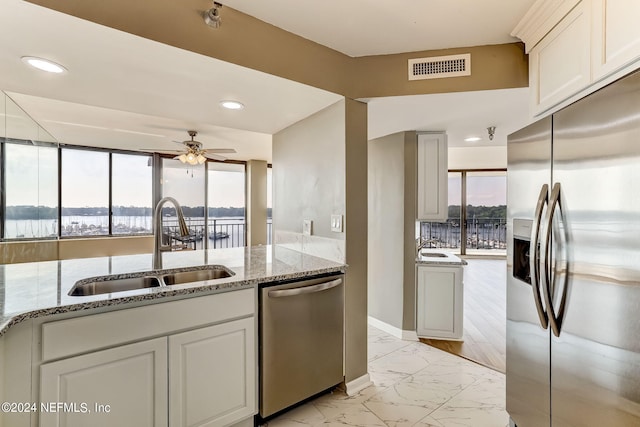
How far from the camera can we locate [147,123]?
145 inches

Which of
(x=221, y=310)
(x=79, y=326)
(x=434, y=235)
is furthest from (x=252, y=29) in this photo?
(x=434, y=235)

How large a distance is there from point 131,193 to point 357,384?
5.73 meters

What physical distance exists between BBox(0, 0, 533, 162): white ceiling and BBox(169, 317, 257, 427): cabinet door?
145 centimetres

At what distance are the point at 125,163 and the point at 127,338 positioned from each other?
18.3ft

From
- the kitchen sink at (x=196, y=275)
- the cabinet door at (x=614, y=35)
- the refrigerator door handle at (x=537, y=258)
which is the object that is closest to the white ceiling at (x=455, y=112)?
the cabinet door at (x=614, y=35)

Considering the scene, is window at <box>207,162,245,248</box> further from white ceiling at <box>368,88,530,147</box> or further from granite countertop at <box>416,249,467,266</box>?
granite countertop at <box>416,249,467,266</box>

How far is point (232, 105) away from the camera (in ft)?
7.32

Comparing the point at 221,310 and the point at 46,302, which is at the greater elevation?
the point at 46,302

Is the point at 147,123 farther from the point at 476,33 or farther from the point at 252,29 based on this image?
the point at 476,33

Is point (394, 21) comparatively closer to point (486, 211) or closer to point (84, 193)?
point (84, 193)

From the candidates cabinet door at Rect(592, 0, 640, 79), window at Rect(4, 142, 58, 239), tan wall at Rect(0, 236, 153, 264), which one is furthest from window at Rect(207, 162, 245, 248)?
cabinet door at Rect(592, 0, 640, 79)

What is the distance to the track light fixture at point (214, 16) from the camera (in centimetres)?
145

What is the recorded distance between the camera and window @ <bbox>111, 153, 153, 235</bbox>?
566 centimetres

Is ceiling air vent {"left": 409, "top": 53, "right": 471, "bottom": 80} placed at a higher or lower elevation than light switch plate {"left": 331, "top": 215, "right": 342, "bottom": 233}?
higher
